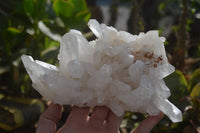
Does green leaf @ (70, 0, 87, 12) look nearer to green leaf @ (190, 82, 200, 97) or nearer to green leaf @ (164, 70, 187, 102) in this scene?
green leaf @ (164, 70, 187, 102)

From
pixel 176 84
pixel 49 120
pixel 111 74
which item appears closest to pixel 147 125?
pixel 111 74

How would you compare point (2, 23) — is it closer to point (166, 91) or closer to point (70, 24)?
point (70, 24)

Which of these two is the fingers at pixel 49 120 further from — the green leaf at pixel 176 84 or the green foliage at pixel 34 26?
the green foliage at pixel 34 26

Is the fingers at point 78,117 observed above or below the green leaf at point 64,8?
below

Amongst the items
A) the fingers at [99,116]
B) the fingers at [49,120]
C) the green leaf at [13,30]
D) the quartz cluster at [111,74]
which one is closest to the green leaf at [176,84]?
the quartz cluster at [111,74]

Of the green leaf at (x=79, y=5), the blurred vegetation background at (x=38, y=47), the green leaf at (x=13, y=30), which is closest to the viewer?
the blurred vegetation background at (x=38, y=47)

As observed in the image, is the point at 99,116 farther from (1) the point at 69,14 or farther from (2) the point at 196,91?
(1) the point at 69,14

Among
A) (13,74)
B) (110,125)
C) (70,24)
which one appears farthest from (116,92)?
(13,74)

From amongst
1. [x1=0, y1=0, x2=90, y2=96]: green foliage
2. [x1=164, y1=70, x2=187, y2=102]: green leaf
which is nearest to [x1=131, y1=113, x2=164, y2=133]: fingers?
[x1=164, y1=70, x2=187, y2=102]: green leaf
